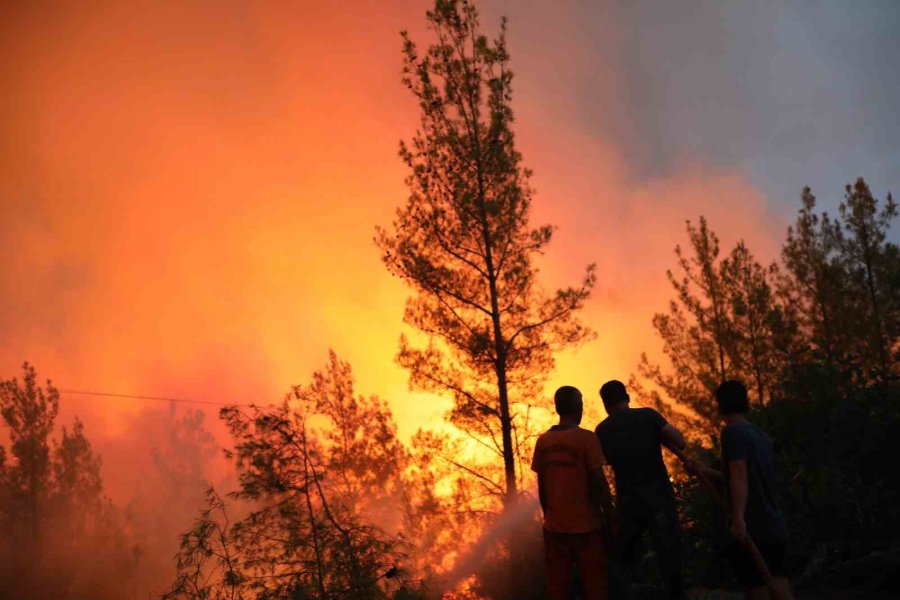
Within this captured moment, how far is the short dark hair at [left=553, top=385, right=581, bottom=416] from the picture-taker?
5.30 m

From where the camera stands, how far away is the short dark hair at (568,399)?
5.30m

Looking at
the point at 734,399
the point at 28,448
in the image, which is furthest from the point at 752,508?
the point at 28,448

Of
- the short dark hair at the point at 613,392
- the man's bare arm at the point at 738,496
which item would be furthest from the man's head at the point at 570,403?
the man's bare arm at the point at 738,496

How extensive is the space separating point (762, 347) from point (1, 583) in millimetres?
53613

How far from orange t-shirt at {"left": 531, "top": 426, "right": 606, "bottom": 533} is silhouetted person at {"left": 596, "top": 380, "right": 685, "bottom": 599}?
28 centimetres

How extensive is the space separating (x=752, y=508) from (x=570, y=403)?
1419 millimetres

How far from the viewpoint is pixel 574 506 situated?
5.12 metres

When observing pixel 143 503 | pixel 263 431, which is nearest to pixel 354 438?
pixel 263 431

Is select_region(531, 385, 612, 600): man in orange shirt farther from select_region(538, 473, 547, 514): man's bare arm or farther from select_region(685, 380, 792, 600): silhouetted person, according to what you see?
select_region(685, 380, 792, 600): silhouetted person

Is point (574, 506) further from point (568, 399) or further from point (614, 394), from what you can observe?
point (614, 394)

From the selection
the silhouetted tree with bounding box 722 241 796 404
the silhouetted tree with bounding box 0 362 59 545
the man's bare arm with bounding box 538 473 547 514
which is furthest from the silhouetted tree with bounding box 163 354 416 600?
the silhouetted tree with bounding box 0 362 59 545

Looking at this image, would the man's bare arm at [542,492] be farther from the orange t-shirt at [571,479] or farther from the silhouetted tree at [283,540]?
the silhouetted tree at [283,540]

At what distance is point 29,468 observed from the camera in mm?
46562

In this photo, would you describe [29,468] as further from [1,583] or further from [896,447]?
[896,447]
